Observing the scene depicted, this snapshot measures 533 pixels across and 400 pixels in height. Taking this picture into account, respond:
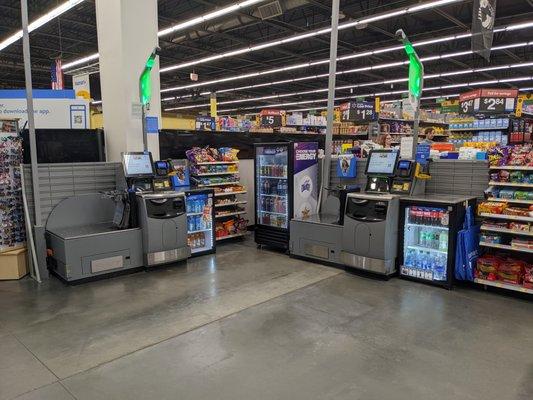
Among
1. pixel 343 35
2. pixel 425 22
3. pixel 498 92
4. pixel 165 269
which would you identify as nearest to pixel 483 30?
pixel 165 269

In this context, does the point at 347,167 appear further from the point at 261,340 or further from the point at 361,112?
the point at 361,112

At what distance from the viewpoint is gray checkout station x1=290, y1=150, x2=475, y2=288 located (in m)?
4.70

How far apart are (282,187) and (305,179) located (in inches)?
17.1

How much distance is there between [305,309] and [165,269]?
2367 millimetres

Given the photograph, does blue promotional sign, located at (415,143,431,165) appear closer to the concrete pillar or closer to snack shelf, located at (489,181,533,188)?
snack shelf, located at (489,181,533,188)

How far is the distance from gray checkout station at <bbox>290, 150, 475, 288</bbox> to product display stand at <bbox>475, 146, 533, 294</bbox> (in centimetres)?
31

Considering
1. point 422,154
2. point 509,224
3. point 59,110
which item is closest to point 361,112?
point 422,154

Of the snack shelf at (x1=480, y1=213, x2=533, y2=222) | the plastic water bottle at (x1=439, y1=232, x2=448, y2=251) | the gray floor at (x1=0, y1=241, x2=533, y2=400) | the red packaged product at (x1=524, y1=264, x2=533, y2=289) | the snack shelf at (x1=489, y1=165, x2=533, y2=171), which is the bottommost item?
the gray floor at (x1=0, y1=241, x2=533, y2=400)

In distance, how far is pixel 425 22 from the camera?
1371 cm

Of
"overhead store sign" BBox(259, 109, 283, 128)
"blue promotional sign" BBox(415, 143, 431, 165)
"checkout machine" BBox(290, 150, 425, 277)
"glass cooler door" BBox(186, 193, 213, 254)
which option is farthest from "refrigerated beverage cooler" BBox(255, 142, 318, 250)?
"overhead store sign" BBox(259, 109, 283, 128)

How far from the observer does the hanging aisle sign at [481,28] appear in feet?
14.1

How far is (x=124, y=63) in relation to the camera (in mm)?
6055

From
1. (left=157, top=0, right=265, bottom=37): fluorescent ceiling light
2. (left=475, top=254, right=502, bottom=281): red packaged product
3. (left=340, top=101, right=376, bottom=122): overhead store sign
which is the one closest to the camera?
(left=475, top=254, right=502, bottom=281): red packaged product

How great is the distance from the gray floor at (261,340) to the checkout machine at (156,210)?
0.53 m
